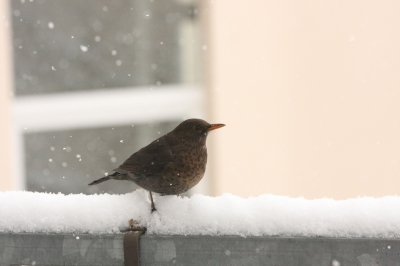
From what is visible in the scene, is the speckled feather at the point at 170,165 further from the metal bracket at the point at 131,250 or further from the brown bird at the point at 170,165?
the metal bracket at the point at 131,250

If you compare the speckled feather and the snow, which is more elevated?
the speckled feather

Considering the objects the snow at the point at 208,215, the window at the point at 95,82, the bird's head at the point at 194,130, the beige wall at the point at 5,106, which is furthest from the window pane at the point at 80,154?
the snow at the point at 208,215

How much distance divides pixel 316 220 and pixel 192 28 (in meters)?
4.90

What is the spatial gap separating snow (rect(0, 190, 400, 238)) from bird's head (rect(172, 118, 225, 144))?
627mm

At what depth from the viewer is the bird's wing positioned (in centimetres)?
207

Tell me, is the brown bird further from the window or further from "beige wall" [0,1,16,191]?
the window

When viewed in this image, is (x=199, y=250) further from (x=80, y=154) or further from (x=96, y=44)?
(x=96, y=44)

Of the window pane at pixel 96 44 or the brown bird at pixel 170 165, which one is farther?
the window pane at pixel 96 44

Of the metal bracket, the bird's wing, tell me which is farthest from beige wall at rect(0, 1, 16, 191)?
the metal bracket

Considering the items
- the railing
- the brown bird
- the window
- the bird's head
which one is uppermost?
the window

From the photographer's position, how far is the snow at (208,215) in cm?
128

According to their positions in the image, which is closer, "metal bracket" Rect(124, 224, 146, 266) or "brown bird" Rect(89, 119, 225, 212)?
"metal bracket" Rect(124, 224, 146, 266)

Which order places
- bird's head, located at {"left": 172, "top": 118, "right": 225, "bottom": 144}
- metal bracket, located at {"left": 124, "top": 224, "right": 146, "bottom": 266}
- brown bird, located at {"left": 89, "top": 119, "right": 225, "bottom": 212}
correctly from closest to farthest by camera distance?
metal bracket, located at {"left": 124, "top": 224, "right": 146, "bottom": 266}
brown bird, located at {"left": 89, "top": 119, "right": 225, "bottom": 212}
bird's head, located at {"left": 172, "top": 118, "right": 225, "bottom": 144}

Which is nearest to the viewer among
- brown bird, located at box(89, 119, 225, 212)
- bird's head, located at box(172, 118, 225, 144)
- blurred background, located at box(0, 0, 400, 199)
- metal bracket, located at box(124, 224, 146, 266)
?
metal bracket, located at box(124, 224, 146, 266)
